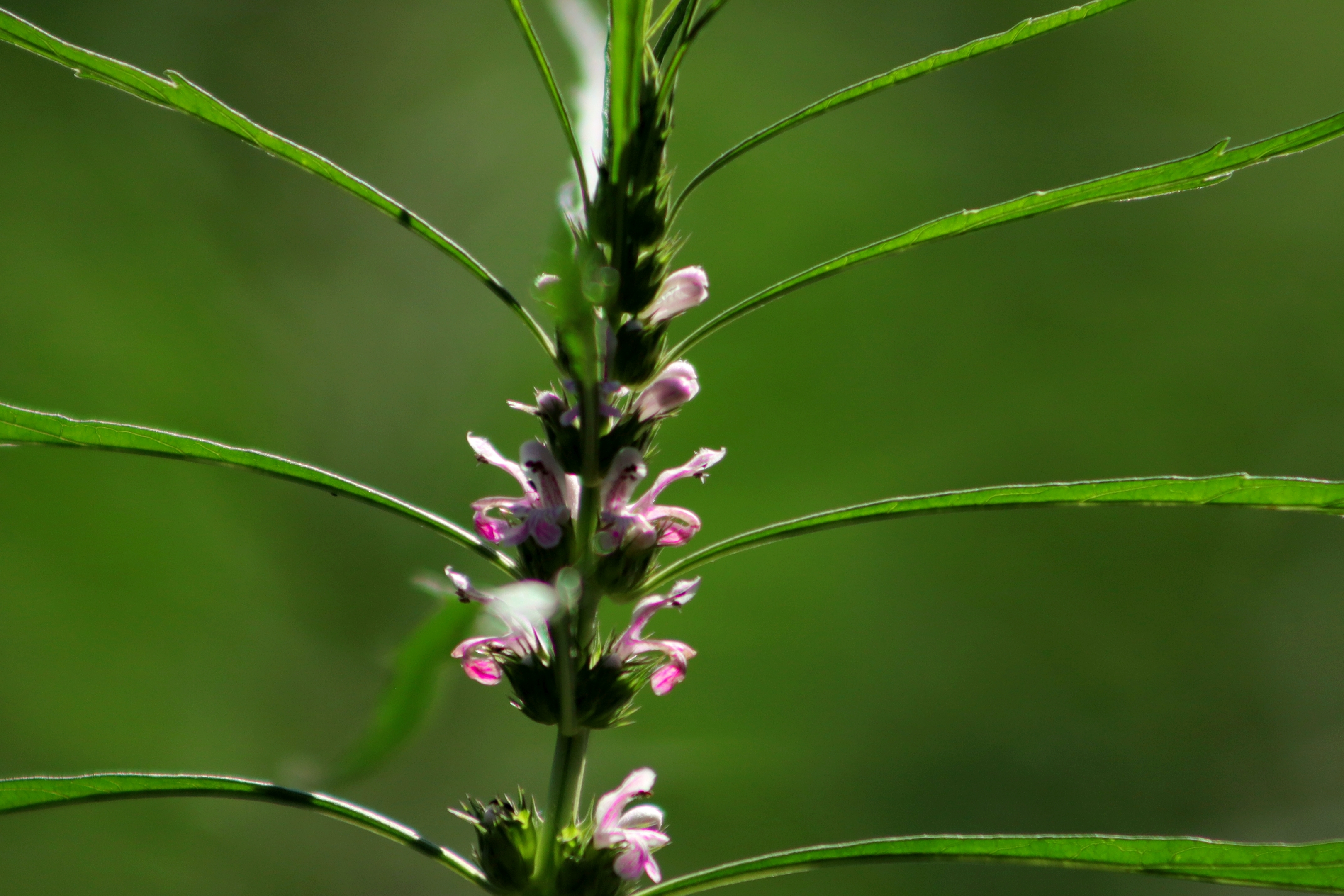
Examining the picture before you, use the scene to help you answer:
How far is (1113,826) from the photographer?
4.73 meters

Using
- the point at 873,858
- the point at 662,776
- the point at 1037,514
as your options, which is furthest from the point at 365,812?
the point at 1037,514

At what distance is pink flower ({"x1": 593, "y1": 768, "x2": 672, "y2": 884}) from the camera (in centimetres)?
83

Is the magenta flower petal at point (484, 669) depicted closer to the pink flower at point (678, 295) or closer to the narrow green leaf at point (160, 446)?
the narrow green leaf at point (160, 446)

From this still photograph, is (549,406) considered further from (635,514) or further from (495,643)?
(495,643)

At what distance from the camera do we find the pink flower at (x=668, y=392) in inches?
34.4

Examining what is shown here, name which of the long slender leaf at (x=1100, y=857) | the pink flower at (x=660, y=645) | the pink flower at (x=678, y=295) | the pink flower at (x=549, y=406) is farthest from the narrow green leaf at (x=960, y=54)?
the long slender leaf at (x=1100, y=857)

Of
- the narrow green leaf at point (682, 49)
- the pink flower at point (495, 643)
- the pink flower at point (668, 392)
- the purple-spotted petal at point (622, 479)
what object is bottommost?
the pink flower at point (495, 643)

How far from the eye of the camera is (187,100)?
0.77 m

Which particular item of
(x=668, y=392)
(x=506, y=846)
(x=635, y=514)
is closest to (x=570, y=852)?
(x=506, y=846)

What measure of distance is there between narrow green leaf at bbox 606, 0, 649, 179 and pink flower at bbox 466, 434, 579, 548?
0.24 meters

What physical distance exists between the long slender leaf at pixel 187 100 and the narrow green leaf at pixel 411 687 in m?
0.30

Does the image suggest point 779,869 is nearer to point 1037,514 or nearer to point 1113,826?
point 1113,826

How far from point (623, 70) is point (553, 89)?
17cm

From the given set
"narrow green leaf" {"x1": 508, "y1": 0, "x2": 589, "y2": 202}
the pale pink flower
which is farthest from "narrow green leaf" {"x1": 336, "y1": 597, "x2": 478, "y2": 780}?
"narrow green leaf" {"x1": 508, "y1": 0, "x2": 589, "y2": 202}
